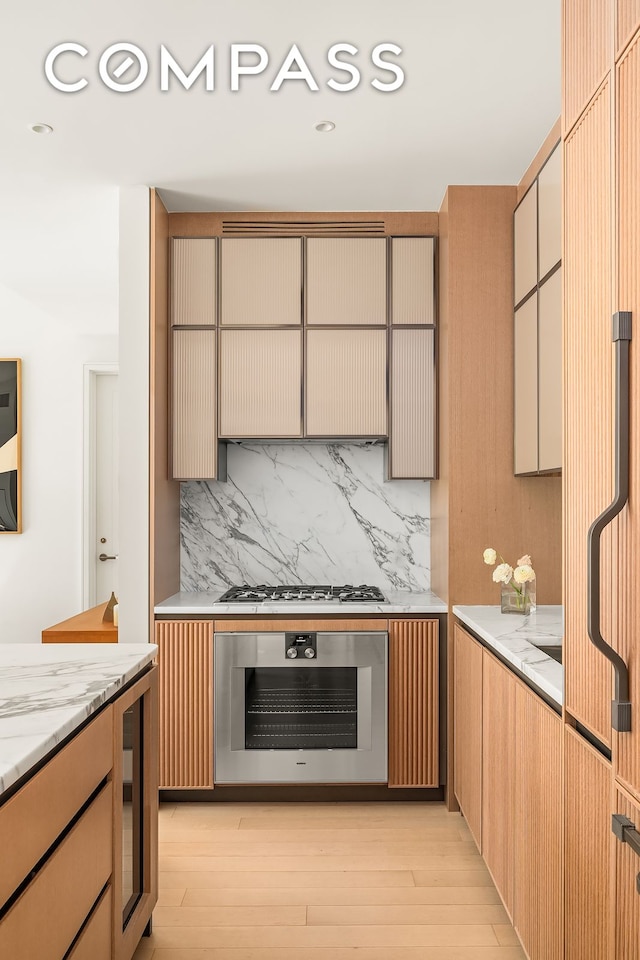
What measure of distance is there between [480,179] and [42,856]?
2.99m

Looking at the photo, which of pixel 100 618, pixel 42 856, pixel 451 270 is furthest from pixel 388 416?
pixel 42 856

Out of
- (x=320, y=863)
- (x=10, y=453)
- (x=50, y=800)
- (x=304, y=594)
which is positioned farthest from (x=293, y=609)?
(x=10, y=453)

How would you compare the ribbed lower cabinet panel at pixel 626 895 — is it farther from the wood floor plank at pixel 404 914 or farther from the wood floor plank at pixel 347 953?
the wood floor plank at pixel 404 914

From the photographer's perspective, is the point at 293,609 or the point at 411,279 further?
the point at 411,279

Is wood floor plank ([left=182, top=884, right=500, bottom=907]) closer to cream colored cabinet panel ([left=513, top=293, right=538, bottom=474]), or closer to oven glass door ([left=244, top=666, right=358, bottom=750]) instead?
oven glass door ([left=244, top=666, right=358, bottom=750])

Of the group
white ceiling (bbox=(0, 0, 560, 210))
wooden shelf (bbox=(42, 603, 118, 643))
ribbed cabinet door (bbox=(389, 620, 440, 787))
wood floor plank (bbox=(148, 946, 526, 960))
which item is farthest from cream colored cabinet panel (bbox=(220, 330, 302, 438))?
wood floor plank (bbox=(148, 946, 526, 960))

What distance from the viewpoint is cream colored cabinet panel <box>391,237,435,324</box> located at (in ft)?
11.8

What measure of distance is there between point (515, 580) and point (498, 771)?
0.75 m

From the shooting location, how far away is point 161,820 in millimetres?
3268

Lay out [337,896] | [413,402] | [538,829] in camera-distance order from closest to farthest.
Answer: [538,829] < [337,896] < [413,402]

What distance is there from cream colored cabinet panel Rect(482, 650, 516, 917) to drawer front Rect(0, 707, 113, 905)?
117cm

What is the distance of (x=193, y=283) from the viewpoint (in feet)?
11.8

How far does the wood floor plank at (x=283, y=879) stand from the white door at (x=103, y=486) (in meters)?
2.95

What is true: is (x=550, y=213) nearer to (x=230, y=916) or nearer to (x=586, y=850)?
(x=586, y=850)
